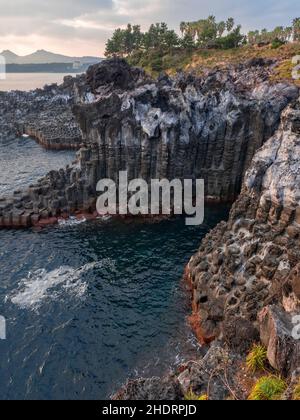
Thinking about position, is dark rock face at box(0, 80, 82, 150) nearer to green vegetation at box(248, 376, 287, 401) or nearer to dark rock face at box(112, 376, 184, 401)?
dark rock face at box(112, 376, 184, 401)

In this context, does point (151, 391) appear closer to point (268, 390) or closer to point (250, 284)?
point (268, 390)

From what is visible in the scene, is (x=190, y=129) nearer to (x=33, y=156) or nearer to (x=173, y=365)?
(x=173, y=365)

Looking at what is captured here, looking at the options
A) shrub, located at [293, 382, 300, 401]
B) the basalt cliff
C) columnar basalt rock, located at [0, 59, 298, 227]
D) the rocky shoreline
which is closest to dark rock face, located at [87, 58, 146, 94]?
the basalt cliff

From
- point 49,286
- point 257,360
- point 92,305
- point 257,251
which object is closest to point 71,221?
point 49,286

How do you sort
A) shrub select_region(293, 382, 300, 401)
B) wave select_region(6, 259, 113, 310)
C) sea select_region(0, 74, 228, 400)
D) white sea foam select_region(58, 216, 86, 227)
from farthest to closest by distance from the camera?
white sea foam select_region(58, 216, 86, 227) < wave select_region(6, 259, 113, 310) < sea select_region(0, 74, 228, 400) < shrub select_region(293, 382, 300, 401)

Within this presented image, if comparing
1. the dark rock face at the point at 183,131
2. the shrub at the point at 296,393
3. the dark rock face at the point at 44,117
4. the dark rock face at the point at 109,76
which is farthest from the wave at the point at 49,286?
the dark rock face at the point at 44,117

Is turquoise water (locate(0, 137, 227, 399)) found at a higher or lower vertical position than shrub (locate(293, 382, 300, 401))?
lower

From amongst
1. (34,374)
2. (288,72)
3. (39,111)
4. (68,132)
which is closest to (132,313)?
(34,374)
